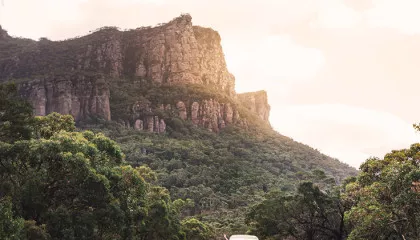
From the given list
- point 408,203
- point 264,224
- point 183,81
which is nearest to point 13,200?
point 408,203

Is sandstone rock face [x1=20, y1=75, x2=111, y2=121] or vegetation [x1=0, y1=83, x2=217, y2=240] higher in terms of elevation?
sandstone rock face [x1=20, y1=75, x2=111, y2=121]

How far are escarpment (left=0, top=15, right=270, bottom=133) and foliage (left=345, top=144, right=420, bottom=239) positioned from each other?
96.2 meters

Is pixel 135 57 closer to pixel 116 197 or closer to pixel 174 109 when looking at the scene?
pixel 174 109

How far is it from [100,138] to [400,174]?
15.4 m

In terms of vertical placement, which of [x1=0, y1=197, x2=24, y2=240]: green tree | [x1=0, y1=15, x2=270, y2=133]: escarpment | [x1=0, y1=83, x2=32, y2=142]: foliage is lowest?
[x1=0, y1=197, x2=24, y2=240]: green tree

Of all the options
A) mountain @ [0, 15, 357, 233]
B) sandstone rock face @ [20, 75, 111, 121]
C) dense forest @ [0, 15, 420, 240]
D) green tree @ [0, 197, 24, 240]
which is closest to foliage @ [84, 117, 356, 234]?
mountain @ [0, 15, 357, 233]

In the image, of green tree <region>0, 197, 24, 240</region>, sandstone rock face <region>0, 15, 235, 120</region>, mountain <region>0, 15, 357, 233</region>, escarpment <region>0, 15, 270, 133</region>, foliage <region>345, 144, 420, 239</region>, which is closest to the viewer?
green tree <region>0, 197, 24, 240</region>

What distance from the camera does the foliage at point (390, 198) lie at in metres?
17.0

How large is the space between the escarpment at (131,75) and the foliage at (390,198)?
9624 centimetres

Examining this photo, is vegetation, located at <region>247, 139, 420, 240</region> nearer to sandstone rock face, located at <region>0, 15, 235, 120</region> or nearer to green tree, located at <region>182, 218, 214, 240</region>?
green tree, located at <region>182, 218, 214, 240</region>

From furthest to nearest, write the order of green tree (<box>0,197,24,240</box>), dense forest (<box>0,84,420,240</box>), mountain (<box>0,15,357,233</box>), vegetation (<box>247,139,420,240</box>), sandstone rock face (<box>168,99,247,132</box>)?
sandstone rock face (<box>168,99,247,132</box>), mountain (<box>0,15,357,233</box>), dense forest (<box>0,84,420,240</box>), vegetation (<box>247,139,420,240</box>), green tree (<box>0,197,24,240</box>)

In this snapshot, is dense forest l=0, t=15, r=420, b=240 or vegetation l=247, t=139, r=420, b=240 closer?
vegetation l=247, t=139, r=420, b=240

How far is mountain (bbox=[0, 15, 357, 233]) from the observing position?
76.4 meters

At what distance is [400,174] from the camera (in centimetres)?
1767
